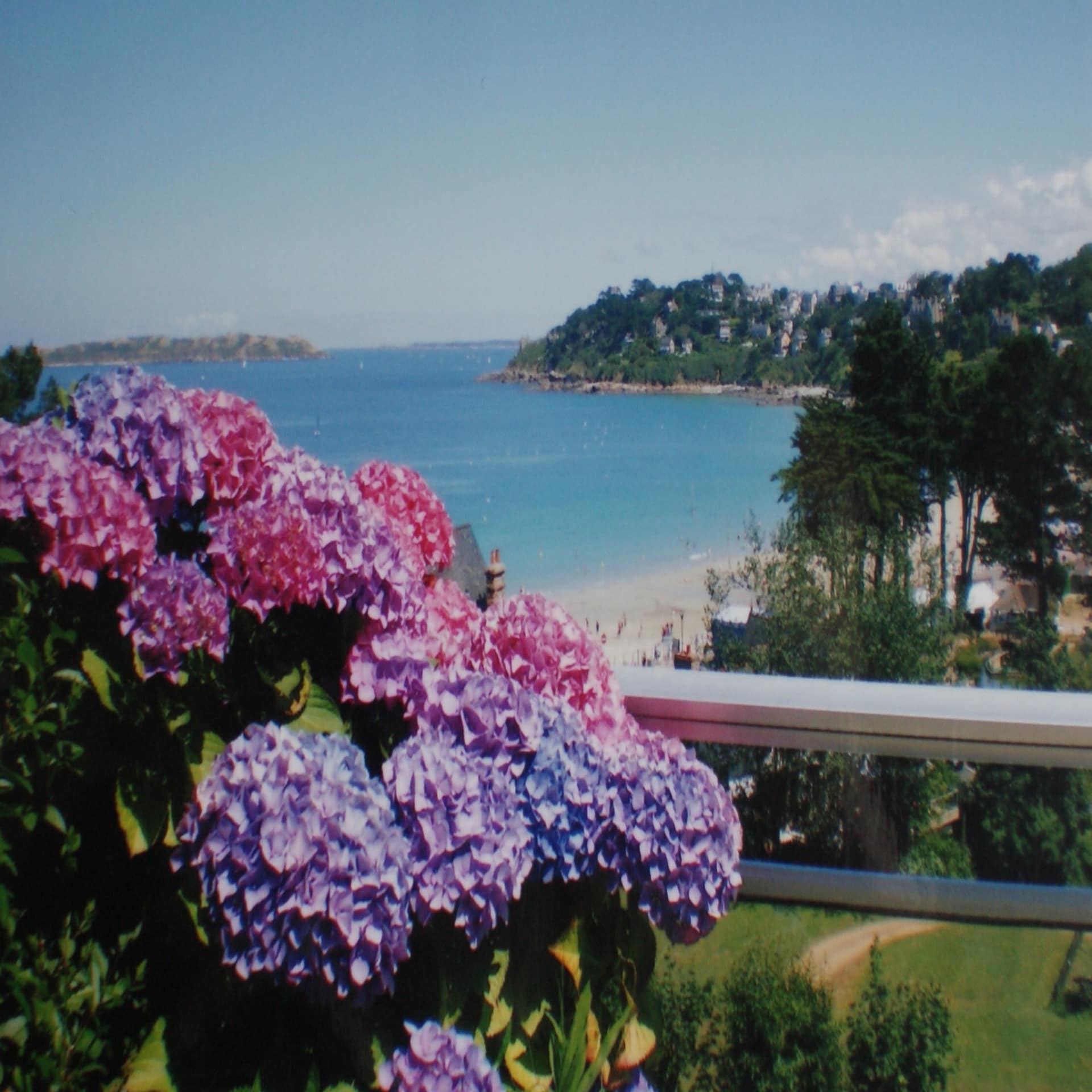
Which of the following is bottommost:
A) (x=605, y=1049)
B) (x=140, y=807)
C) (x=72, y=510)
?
(x=605, y=1049)

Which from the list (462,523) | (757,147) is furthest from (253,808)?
(757,147)

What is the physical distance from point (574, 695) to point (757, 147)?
6287 millimetres

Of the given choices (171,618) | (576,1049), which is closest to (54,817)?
(171,618)

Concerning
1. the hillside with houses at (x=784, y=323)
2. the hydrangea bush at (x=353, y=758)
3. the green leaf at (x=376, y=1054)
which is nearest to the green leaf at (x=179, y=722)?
the hydrangea bush at (x=353, y=758)

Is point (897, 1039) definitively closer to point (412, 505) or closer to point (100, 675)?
point (412, 505)

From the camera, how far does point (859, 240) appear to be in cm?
599

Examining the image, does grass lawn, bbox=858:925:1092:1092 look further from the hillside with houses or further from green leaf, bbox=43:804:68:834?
the hillside with houses

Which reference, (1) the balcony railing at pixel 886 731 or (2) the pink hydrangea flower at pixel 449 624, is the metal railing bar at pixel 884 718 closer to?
(1) the balcony railing at pixel 886 731

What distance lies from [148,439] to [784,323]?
5.29 meters

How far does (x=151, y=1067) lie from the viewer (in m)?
0.74

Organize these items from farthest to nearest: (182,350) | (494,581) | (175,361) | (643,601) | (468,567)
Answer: (643,601)
(182,350)
(175,361)
(494,581)
(468,567)

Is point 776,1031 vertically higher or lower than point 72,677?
lower

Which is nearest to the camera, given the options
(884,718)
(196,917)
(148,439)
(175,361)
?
(196,917)

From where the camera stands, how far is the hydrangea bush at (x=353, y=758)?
2.34ft
